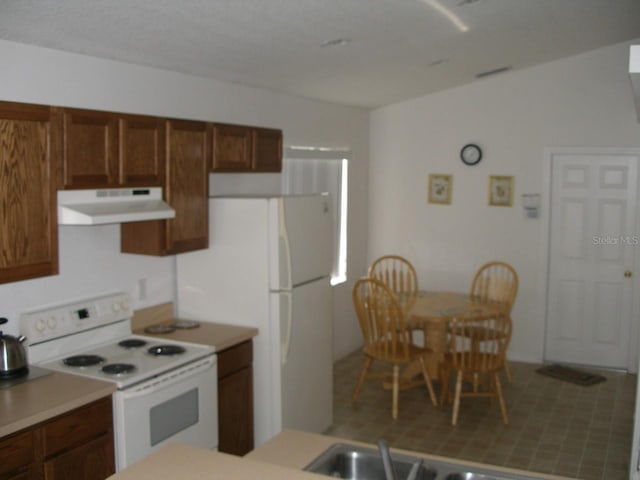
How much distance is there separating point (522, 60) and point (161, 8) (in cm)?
376

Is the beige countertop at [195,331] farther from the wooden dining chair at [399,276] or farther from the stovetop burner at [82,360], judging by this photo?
the wooden dining chair at [399,276]

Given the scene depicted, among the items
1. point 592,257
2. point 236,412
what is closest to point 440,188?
point 592,257

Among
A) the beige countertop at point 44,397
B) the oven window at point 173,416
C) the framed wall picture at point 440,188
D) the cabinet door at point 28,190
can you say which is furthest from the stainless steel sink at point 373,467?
the framed wall picture at point 440,188

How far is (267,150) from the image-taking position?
15.3ft

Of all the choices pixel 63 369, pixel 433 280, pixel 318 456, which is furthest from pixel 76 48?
pixel 433 280

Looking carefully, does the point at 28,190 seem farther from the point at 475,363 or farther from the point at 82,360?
the point at 475,363

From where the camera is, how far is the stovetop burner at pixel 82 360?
11.0 ft

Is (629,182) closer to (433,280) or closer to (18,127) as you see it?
(433,280)

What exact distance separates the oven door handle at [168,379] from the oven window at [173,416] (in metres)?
0.09

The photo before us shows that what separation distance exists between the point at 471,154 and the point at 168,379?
164 inches

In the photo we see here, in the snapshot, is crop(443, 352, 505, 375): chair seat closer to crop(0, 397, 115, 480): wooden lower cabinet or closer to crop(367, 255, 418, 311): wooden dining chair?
crop(367, 255, 418, 311): wooden dining chair

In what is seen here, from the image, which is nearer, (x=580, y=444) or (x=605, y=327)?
(x=580, y=444)

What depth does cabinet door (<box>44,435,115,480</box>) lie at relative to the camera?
2785mm

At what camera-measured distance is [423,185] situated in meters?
6.79
